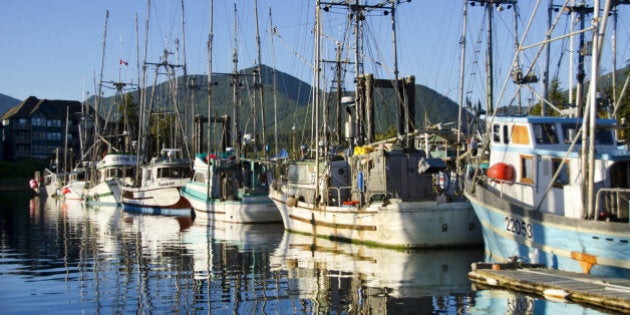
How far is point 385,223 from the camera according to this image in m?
27.5

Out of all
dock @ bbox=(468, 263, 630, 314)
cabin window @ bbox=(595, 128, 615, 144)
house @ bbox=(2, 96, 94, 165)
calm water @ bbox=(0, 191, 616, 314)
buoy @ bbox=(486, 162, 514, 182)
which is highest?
house @ bbox=(2, 96, 94, 165)

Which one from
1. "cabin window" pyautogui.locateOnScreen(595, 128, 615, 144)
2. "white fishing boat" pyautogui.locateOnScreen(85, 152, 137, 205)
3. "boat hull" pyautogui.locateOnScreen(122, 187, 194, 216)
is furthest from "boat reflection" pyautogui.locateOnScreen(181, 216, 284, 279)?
"white fishing boat" pyautogui.locateOnScreen(85, 152, 137, 205)

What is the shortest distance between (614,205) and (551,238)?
185 centimetres

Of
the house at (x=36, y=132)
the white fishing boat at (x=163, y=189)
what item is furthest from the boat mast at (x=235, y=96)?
the house at (x=36, y=132)

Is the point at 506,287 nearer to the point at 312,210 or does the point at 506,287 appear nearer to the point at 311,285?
the point at 311,285

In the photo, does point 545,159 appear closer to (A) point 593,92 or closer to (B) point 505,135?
(B) point 505,135

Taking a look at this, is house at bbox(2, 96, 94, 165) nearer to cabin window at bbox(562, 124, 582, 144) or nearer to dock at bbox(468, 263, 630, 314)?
cabin window at bbox(562, 124, 582, 144)

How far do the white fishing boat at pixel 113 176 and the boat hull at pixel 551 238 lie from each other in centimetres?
4926

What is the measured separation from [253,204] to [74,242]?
10822mm

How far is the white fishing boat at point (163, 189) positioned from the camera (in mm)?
54344

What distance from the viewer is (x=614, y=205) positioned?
19172mm

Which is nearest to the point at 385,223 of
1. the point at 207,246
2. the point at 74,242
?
the point at 207,246

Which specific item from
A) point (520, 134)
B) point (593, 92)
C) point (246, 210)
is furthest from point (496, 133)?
point (246, 210)

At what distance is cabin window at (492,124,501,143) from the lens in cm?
2458
